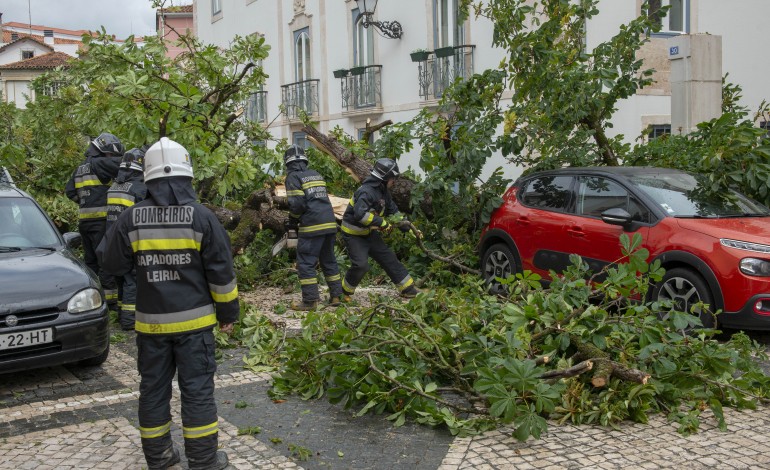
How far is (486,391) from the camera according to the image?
5262 millimetres

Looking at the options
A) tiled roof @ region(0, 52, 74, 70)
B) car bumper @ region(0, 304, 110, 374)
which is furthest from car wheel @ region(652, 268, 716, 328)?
tiled roof @ region(0, 52, 74, 70)

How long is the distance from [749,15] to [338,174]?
35.7 feet

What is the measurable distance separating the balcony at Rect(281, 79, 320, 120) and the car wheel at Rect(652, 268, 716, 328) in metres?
17.6

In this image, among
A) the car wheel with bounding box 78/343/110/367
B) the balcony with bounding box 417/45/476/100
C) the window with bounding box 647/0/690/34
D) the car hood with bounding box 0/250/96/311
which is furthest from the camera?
the balcony with bounding box 417/45/476/100

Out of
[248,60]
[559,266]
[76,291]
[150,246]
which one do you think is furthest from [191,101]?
[150,246]

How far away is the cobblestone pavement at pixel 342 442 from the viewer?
4922 millimetres

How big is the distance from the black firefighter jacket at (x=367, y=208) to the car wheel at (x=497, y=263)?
1318 mm

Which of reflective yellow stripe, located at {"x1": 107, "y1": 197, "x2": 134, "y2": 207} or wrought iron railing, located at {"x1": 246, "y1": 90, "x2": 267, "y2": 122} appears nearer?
reflective yellow stripe, located at {"x1": 107, "y1": 197, "x2": 134, "y2": 207}

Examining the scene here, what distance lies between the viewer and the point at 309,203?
9625 millimetres

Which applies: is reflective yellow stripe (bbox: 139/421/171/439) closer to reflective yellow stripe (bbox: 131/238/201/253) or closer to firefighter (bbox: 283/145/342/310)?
reflective yellow stripe (bbox: 131/238/201/253)

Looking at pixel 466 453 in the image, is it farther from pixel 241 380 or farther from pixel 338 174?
pixel 338 174

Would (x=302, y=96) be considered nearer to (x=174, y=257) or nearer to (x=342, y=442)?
(x=342, y=442)

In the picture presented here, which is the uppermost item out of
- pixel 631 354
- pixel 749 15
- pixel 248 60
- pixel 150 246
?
pixel 749 15

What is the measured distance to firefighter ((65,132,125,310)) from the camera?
9414mm
